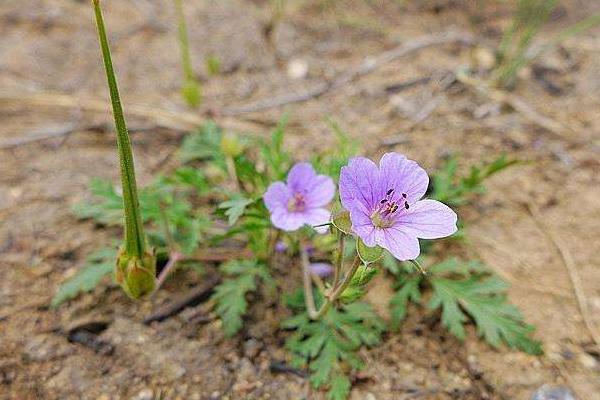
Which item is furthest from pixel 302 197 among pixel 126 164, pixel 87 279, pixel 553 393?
pixel 553 393

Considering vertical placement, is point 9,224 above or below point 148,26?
below

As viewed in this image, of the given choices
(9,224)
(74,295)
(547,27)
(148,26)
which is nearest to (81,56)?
(148,26)

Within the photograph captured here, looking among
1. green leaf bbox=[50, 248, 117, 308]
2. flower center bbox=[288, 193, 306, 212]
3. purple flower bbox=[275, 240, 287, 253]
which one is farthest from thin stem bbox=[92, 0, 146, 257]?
purple flower bbox=[275, 240, 287, 253]

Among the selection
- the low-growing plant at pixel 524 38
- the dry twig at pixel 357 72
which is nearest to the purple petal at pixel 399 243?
the dry twig at pixel 357 72

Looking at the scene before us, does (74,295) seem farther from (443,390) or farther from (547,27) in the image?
(547,27)

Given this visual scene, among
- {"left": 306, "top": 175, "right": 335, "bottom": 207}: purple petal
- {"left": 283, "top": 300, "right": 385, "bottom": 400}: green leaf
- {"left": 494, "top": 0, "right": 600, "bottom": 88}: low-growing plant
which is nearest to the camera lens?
{"left": 283, "top": 300, "right": 385, "bottom": 400}: green leaf

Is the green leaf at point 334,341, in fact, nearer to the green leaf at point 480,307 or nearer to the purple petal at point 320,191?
the green leaf at point 480,307

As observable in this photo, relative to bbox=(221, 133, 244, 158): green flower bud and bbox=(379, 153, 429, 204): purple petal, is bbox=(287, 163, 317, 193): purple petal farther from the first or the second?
bbox=(379, 153, 429, 204): purple petal

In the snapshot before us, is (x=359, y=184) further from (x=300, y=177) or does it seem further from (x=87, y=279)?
(x=87, y=279)
